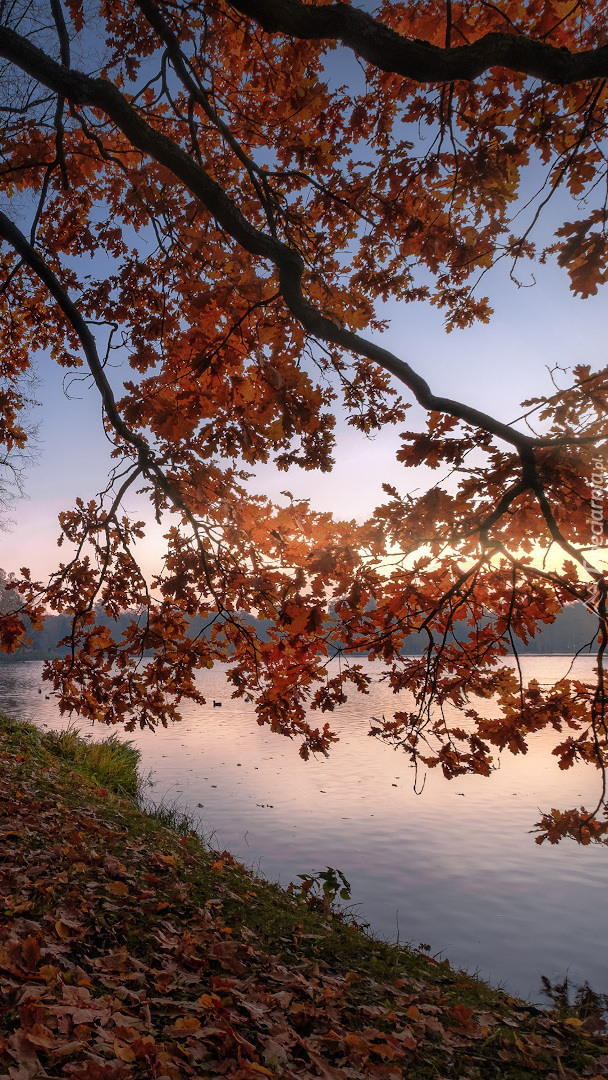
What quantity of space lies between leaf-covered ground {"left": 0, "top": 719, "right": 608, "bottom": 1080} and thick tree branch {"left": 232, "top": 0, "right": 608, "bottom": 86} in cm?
577

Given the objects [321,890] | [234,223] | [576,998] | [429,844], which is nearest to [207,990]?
[321,890]

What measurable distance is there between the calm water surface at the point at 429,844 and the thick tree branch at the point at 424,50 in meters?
9.54

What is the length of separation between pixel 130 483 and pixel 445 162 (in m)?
4.36

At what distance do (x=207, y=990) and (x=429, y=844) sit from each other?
32.9 ft

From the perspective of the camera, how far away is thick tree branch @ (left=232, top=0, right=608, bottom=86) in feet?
11.1

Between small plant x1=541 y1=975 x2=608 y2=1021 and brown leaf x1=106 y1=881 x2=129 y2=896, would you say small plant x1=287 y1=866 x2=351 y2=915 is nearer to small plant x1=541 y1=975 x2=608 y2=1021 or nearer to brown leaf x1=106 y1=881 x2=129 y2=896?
small plant x1=541 y1=975 x2=608 y2=1021

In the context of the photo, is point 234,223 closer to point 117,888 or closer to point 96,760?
point 117,888

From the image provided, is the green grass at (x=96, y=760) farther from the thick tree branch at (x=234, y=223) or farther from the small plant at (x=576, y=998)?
the thick tree branch at (x=234, y=223)

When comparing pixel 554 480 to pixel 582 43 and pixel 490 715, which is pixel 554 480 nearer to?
pixel 582 43

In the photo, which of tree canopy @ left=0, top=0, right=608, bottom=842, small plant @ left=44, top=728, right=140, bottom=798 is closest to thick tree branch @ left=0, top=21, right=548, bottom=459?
tree canopy @ left=0, top=0, right=608, bottom=842

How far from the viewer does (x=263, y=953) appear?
18.0ft

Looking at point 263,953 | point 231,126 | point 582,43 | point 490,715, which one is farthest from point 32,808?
point 490,715

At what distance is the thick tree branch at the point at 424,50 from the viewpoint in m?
3.38

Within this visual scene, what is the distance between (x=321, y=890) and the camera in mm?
9273
